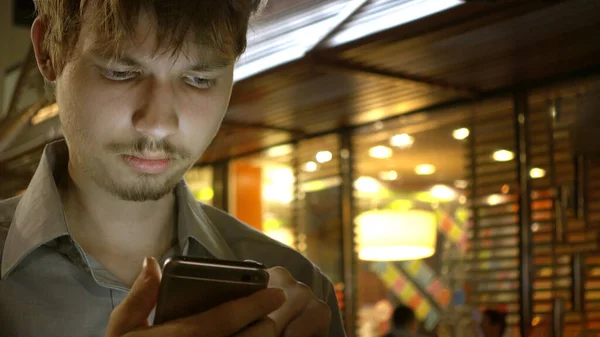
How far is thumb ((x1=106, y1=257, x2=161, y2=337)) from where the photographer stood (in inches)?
40.5

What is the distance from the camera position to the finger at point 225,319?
3.38 ft

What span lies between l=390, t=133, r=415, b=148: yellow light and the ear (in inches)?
241

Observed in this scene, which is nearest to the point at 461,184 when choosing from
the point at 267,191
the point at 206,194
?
the point at 267,191

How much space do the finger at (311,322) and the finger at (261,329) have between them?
10cm

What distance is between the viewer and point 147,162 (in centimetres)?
131

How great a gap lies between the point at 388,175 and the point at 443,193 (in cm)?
66

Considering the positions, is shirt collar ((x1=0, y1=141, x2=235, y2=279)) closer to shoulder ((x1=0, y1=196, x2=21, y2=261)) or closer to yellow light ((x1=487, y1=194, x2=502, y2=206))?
shoulder ((x1=0, y1=196, x2=21, y2=261))

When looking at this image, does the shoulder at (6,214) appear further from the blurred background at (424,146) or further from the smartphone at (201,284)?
the blurred background at (424,146)

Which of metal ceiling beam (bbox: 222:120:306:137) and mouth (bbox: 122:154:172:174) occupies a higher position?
metal ceiling beam (bbox: 222:120:306:137)

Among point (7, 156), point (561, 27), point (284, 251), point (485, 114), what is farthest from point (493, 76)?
point (284, 251)

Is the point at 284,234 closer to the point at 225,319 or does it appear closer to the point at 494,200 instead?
the point at 494,200

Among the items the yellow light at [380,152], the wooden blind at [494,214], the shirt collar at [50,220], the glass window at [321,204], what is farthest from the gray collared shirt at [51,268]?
the glass window at [321,204]

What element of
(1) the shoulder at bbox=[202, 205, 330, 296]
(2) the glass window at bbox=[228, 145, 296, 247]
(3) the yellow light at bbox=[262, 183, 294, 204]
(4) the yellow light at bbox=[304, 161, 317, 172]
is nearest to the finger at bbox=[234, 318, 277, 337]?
(1) the shoulder at bbox=[202, 205, 330, 296]

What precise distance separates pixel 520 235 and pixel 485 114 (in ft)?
3.34
